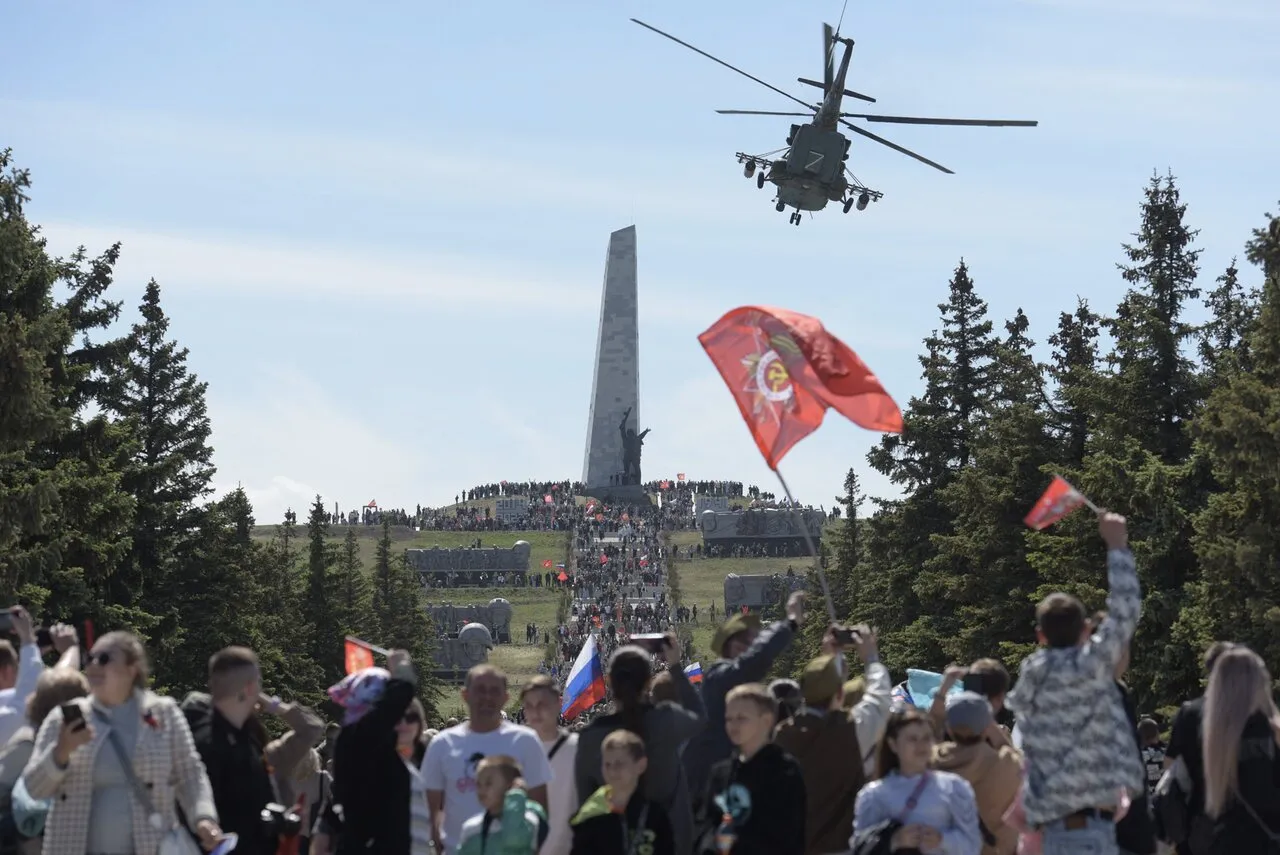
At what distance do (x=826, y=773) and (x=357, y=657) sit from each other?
2974 millimetres

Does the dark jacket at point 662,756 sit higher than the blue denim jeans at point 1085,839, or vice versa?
the dark jacket at point 662,756

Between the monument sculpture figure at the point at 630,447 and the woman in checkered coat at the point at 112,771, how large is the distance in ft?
381

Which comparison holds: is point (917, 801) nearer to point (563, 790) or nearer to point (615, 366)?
point (563, 790)

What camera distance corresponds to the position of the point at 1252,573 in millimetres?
27062

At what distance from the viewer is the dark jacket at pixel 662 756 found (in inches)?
375

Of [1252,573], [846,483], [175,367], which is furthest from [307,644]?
[1252,573]

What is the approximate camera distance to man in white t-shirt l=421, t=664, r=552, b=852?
990 centimetres

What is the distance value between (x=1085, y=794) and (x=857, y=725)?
1.63m

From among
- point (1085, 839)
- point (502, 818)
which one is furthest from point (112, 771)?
point (1085, 839)

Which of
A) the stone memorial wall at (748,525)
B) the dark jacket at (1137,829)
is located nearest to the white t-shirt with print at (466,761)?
the dark jacket at (1137,829)

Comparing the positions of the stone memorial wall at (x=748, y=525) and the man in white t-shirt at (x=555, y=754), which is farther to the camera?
the stone memorial wall at (x=748, y=525)

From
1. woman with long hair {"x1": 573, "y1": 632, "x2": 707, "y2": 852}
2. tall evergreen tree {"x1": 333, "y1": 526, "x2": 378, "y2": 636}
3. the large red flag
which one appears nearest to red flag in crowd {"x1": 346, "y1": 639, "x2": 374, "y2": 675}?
woman with long hair {"x1": 573, "y1": 632, "x2": 707, "y2": 852}

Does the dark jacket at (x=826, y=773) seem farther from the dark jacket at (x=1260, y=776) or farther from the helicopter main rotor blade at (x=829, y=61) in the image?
the helicopter main rotor blade at (x=829, y=61)

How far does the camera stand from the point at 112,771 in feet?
28.4
